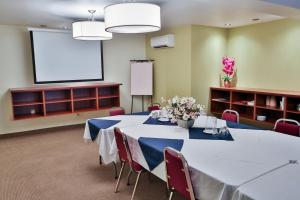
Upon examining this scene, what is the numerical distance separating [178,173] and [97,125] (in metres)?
1.65

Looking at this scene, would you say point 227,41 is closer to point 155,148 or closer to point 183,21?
point 183,21

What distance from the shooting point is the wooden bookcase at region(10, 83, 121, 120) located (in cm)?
521

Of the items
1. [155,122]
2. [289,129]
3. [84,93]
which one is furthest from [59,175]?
[289,129]

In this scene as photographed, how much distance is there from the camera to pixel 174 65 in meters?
5.83

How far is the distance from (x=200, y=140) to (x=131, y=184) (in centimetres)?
115

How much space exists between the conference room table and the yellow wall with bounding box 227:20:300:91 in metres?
2.51

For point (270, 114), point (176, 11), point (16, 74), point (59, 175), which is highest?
point (176, 11)

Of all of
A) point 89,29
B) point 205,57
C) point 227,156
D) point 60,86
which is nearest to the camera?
point 227,156

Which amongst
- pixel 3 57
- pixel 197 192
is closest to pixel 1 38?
pixel 3 57

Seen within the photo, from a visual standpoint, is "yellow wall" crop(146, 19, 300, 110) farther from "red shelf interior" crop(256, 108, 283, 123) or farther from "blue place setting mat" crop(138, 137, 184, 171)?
"blue place setting mat" crop(138, 137, 184, 171)

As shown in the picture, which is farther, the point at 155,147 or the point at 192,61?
the point at 192,61

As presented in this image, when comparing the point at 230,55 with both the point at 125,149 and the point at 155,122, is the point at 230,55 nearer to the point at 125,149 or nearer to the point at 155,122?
the point at 155,122

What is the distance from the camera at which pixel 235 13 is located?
13.8 feet

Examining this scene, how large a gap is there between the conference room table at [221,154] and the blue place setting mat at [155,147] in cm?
1
